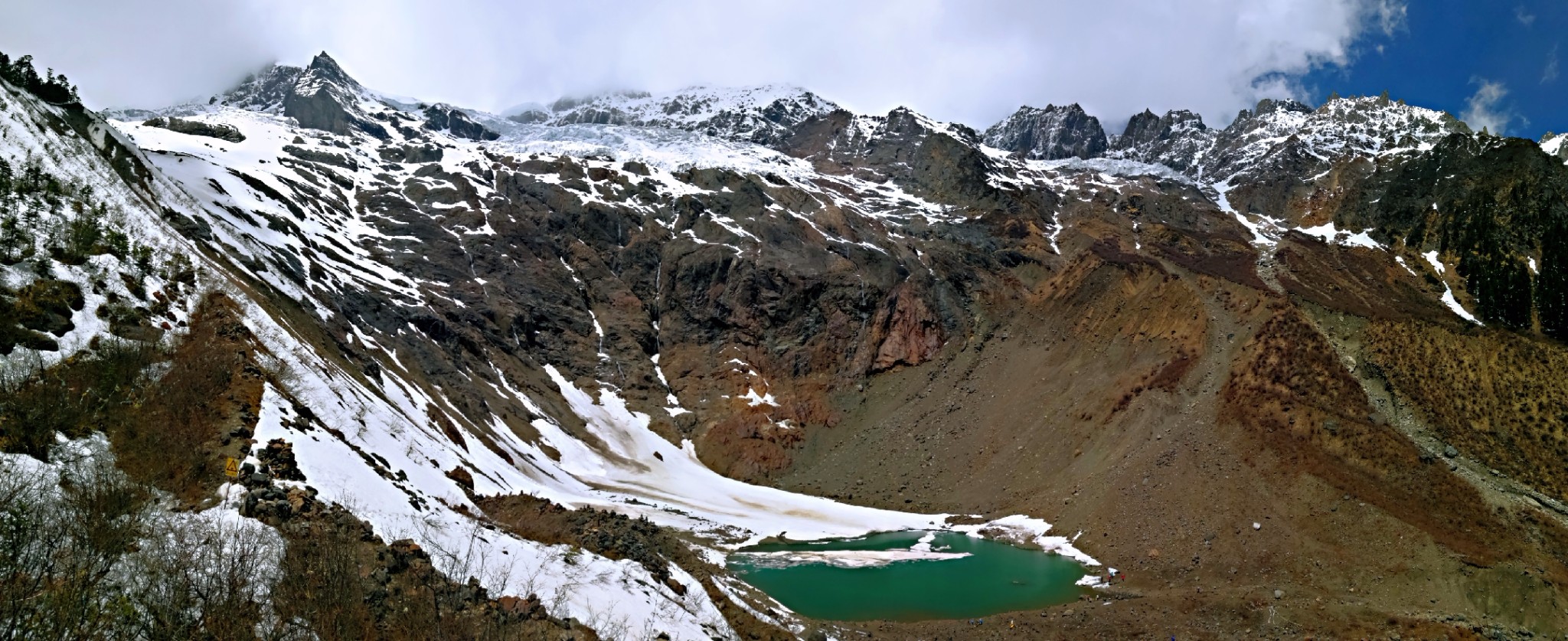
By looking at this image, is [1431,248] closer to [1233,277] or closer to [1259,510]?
[1233,277]

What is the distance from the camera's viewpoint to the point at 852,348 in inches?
4299

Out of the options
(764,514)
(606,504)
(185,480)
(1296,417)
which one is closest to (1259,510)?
(1296,417)

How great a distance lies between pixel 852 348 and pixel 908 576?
59.3m

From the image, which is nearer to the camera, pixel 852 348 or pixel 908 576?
pixel 908 576

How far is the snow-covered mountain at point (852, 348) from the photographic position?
29.2 metres

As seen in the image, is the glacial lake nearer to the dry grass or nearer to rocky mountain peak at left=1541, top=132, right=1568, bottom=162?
the dry grass

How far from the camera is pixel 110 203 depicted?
3372cm

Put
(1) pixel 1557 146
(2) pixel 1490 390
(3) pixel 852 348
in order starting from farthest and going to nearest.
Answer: (1) pixel 1557 146, (3) pixel 852 348, (2) pixel 1490 390

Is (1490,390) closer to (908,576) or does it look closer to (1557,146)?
(908,576)

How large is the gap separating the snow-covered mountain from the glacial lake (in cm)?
285

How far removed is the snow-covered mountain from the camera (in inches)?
1151

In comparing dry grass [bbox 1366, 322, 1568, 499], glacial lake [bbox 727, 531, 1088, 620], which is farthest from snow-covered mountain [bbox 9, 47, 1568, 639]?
glacial lake [bbox 727, 531, 1088, 620]

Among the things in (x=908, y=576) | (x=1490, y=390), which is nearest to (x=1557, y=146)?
(x=1490, y=390)

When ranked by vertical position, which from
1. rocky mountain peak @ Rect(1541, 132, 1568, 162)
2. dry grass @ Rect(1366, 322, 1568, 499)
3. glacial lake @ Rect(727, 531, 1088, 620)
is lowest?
glacial lake @ Rect(727, 531, 1088, 620)
